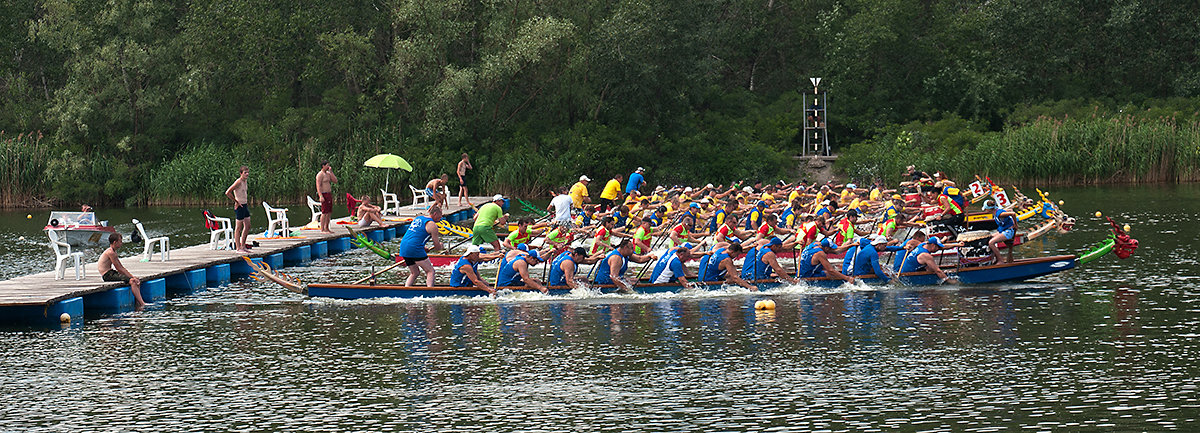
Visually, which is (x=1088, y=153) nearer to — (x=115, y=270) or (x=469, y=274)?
(x=469, y=274)

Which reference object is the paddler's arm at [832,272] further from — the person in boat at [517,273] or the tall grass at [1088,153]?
the tall grass at [1088,153]

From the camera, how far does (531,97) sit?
174ft

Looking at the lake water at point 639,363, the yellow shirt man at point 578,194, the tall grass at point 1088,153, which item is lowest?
the lake water at point 639,363

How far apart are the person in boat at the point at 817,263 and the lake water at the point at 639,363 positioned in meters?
0.52

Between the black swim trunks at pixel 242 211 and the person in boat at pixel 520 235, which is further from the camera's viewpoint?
the black swim trunks at pixel 242 211

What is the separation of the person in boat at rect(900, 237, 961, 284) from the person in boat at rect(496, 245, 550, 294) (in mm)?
5899

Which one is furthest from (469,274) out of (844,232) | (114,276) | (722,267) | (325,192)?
(325,192)

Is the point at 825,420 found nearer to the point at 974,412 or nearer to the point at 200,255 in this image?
the point at 974,412

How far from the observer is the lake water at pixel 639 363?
13.5 meters

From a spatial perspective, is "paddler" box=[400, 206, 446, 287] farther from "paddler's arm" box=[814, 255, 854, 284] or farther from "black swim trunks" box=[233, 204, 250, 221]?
"paddler's arm" box=[814, 255, 854, 284]

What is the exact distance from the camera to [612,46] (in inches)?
2026

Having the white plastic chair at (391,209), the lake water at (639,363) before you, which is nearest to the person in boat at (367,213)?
the white plastic chair at (391,209)

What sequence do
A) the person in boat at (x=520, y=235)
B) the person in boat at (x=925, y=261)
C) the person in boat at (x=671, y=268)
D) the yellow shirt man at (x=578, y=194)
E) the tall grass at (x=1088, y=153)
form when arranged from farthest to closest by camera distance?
1. the tall grass at (x=1088, y=153)
2. the yellow shirt man at (x=578, y=194)
3. the person in boat at (x=520, y=235)
4. the person in boat at (x=925, y=261)
5. the person in boat at (x=671, y=268)

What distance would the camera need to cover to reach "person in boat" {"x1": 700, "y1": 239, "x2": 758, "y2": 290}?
71.3 ft
